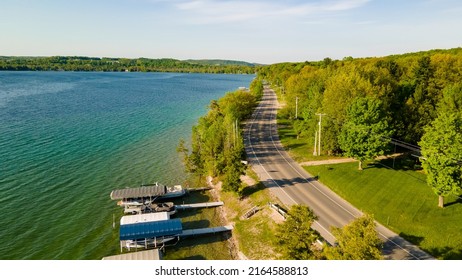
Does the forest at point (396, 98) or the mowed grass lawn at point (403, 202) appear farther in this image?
the forest at point (396, 98)

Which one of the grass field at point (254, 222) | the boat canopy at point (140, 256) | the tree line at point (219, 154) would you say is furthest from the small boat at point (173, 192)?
the boat canopy at point (140, 256)

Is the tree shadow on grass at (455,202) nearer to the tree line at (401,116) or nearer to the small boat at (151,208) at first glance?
the tree line at (401,116)

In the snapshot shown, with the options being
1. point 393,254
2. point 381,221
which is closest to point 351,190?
point 381,221

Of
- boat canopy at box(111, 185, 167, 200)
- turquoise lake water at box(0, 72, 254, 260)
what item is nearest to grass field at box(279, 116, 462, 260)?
boat canopy at box(111, 185, 167, 200)

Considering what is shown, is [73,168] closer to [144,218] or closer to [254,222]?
[144,218]

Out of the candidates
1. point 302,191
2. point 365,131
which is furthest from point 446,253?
point 365,131

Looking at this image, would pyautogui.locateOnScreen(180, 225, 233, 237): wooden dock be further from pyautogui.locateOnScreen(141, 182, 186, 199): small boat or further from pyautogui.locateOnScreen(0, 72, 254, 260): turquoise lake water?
pyautogui.locateOnScreen(141, 182, 186, 199): small boat
